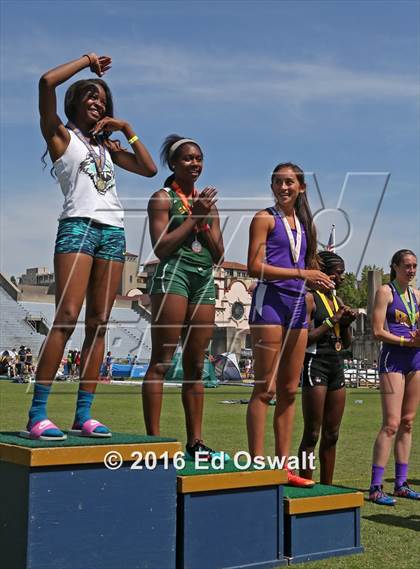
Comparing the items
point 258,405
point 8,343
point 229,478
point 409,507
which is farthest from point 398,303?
point 8,343

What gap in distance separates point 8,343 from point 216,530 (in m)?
46.6

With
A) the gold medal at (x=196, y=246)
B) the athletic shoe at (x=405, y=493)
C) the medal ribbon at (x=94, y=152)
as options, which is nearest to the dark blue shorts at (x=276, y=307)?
the gold medal at (x=196, y=246)

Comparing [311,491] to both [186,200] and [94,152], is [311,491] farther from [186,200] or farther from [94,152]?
[94,152]

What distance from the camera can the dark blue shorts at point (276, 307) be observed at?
4965 millimetres

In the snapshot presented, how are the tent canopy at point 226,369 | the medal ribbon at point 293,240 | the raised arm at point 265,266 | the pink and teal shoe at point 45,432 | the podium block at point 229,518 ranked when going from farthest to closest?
the tent canopy at point 226,369
the medal ribbon at point 293,240
the raised arm at point 265,266
the podium block at point 229,518
the pink and teal shoe at point 45,432

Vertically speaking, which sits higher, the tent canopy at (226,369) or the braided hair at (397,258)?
the braided hair at (397,258)

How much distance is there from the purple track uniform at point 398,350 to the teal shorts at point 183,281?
219 cm

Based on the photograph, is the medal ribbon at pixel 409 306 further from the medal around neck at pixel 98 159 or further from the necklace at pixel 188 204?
the medal around neck at pixel 98 159

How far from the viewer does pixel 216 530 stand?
4.25 m

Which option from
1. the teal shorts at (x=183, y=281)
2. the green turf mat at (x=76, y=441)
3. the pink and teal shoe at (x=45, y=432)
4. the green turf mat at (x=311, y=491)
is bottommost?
the green turf mat at (x=311, y=491)

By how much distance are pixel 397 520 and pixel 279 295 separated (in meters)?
2.02

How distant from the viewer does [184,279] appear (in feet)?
16.3

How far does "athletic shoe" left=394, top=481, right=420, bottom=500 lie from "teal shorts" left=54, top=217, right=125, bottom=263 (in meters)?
3.56

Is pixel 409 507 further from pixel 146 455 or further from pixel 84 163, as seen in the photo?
pixel 84 163
